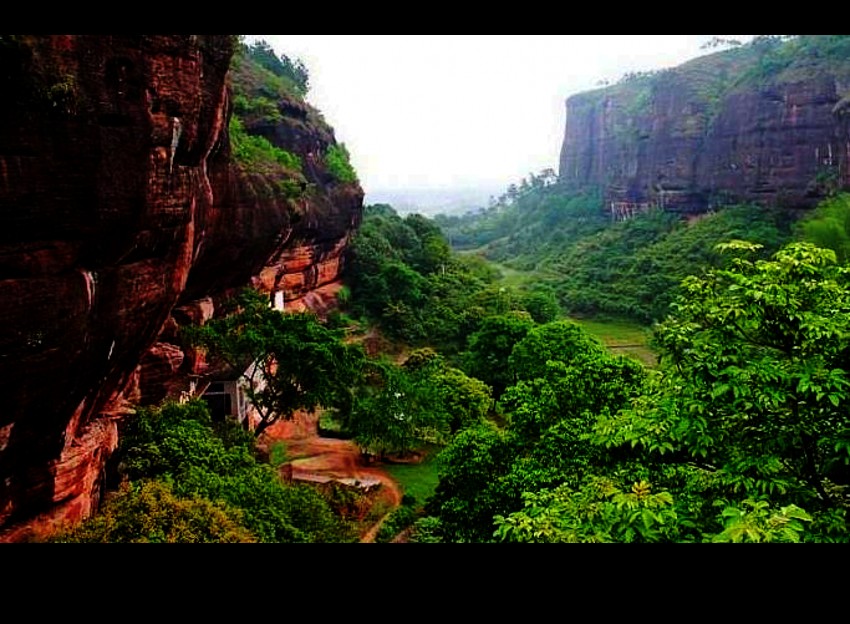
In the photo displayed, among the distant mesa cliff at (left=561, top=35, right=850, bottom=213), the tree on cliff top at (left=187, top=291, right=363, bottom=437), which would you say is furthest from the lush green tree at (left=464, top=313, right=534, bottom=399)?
the distant mesa cliff at (left=561, top=35, right=850, bottom=213)

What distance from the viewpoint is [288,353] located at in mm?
12516

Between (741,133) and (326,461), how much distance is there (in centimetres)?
3547

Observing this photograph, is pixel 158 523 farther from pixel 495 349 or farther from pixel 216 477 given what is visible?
pixel 495 349

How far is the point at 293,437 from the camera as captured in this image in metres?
16.8

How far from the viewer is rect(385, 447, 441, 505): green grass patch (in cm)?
1341

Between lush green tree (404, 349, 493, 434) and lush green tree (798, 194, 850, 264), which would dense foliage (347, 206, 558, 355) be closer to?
lush green tree (404, 349, 493, 434)

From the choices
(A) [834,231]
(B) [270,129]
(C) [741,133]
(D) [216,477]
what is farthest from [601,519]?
(C) [741,133]

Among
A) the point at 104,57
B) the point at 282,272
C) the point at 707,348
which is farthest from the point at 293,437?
the point at 707,348

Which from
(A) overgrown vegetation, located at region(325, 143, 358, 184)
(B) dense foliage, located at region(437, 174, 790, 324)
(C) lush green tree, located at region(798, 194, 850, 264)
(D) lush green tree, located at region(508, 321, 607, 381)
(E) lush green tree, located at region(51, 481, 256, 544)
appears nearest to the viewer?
(E) lush green tree, located at region(51, 481, 256, 544)

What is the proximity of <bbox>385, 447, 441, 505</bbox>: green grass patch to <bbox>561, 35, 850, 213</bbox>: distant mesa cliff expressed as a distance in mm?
20927

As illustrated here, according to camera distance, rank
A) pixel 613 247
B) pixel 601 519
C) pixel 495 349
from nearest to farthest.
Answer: pixel 601 519, pixel 495 349, pixel 613 247

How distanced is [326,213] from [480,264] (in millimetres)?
14988

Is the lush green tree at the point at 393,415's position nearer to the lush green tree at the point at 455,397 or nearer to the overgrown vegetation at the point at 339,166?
the lush green tree at the point at 455,397

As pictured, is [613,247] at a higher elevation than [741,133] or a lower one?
lower
